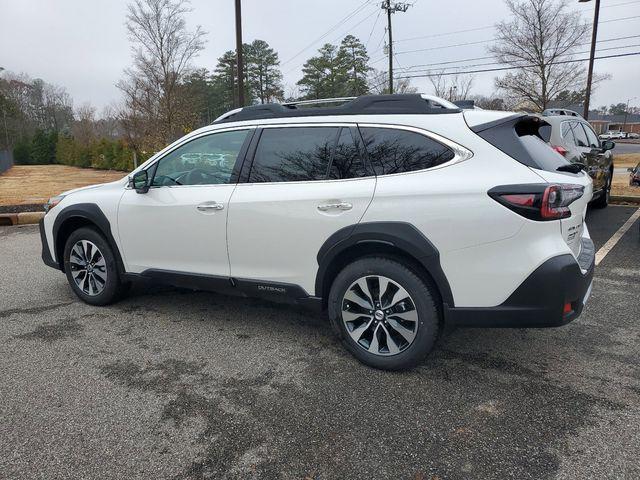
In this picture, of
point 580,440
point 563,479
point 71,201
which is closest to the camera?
point 563,479

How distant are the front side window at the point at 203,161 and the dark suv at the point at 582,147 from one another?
5.04 meters

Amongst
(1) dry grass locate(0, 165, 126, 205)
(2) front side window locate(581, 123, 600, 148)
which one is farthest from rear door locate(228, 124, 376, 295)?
(1) dry grass locate(0, 165, 126, 205)

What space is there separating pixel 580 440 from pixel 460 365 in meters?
0.91

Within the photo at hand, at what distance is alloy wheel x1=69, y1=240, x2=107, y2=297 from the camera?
4.35 metres

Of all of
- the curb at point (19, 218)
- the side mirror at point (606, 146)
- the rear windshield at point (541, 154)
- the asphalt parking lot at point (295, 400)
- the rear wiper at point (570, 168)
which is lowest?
the asphalt parking lot at point (295, 400)

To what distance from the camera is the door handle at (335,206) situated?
305 centimetres

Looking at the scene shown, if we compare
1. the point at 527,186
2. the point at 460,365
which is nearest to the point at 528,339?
the point at 460,365

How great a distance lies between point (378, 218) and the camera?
2961 millimetres

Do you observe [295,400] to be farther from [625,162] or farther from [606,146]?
[625,162]

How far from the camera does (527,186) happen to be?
104 inches

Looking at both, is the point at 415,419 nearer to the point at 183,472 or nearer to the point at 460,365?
the point at 460,365

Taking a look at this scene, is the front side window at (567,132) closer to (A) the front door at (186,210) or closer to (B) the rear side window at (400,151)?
(B) the rear side window at (400,151)

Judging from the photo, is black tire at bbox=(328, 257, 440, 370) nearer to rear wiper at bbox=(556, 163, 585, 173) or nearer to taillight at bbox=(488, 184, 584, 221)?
taillight at bbox=(488, 184, 584, 221)

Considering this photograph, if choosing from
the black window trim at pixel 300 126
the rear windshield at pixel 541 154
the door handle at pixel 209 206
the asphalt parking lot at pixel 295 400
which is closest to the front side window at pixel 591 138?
the asphalt parking lot at pixel 295 400
